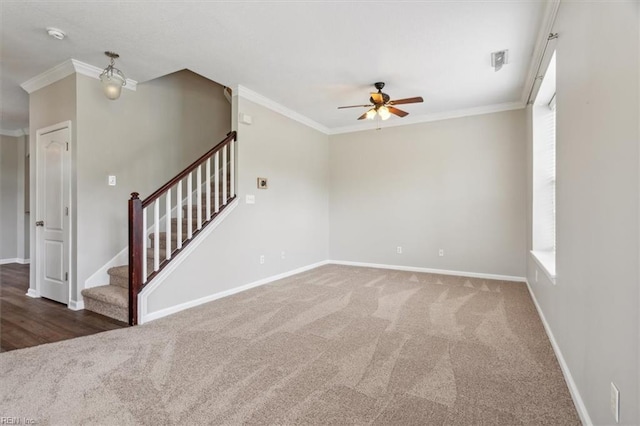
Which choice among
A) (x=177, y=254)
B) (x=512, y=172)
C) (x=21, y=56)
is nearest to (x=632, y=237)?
(x=177, y=254)

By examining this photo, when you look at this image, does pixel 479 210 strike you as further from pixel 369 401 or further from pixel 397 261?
pixel 369 401

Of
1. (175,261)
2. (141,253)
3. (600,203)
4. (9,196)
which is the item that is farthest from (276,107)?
(9,196)

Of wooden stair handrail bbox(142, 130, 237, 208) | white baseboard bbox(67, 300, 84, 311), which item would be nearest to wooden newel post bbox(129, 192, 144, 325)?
wooden stair handrail bbox(142, 130, 237, 208)

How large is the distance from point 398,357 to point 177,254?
100.0 inches

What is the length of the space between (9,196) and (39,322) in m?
5.29

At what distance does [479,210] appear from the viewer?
495 centimetres

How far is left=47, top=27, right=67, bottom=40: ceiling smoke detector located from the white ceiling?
0.05 metres

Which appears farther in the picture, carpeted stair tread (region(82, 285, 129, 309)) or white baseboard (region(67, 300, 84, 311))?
white baseboard (region(67, 300, 84, 311))

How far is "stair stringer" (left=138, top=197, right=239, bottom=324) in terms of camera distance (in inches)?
119

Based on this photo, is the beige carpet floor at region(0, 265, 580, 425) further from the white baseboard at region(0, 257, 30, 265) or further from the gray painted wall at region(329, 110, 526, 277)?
the white baseboard at region(0, 257, 30, 265)

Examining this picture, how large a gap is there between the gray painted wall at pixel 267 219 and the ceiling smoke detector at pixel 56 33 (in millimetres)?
1846

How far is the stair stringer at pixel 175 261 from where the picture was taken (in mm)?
3012

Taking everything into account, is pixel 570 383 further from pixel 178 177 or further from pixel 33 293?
pixel 33 293

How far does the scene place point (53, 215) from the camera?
3.70 meters
